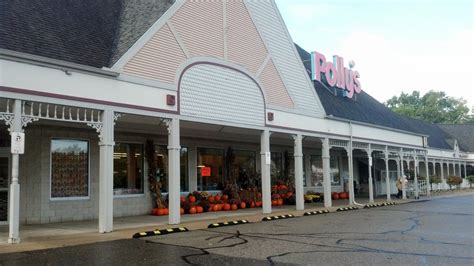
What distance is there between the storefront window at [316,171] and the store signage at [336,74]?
4.48 metres

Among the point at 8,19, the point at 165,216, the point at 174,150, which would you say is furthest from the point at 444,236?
the point at 8,19

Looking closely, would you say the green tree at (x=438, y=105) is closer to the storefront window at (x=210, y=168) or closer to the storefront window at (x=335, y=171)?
the storefront window at (x=335, y=171)

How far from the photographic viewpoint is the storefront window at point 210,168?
2152 cm

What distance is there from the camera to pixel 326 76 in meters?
26.0

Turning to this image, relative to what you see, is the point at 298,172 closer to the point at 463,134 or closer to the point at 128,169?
the point at 128,169

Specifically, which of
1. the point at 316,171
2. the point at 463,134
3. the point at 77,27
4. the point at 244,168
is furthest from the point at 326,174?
the point at 463,134

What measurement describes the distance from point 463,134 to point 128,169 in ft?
175

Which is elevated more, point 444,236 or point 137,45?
point 137,45

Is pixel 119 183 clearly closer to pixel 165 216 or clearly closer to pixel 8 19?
pixel 165 216

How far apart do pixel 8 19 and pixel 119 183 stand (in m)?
7.52

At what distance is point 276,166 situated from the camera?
26.9m

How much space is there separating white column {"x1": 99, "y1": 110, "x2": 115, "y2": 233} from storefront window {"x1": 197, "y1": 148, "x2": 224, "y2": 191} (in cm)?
876

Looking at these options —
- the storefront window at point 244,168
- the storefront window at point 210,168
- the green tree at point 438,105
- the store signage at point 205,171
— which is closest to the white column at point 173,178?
the storefront window at point 210,168

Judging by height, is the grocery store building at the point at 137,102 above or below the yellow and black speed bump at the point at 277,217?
above
